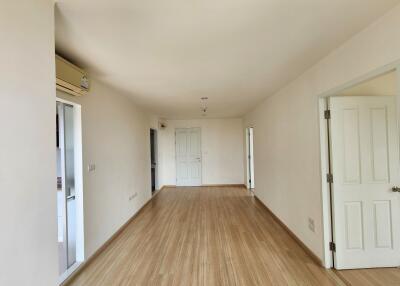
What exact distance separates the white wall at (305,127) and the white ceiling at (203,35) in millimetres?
130

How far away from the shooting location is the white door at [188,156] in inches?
317

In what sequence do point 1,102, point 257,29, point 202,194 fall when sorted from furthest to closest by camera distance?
1. point 202,194
2. point 257,29
3. point 1,102

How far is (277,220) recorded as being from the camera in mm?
4188

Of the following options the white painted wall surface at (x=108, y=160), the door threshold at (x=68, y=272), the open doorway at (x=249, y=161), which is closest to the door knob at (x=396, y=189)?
the white painted wall surface at (x=108, y=160)

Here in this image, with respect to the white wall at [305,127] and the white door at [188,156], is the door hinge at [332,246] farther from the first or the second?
the white door at [188,156]

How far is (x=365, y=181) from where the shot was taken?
2561 millimetres

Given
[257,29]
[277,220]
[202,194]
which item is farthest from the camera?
[202,194]

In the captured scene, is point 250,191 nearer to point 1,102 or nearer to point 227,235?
point 227,235

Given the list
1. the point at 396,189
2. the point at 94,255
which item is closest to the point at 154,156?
the point at 94,255

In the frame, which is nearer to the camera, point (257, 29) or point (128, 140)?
point (257, 29)

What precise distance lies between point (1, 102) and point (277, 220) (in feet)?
14.0

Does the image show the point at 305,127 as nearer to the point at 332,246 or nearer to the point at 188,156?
the point at 332,246

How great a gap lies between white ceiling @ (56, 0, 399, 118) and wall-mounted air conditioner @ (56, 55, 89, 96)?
137 millimetres

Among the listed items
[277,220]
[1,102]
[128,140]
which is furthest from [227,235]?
[1,102]
